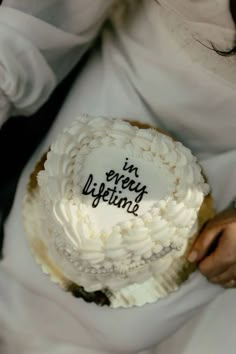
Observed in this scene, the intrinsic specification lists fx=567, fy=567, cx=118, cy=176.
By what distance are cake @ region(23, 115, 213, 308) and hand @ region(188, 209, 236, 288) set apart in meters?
0.02

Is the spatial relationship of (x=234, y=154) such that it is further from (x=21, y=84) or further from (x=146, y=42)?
(x=21, y=84)

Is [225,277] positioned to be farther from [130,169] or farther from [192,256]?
[130,169]

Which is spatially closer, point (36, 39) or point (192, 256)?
point (36, 39)

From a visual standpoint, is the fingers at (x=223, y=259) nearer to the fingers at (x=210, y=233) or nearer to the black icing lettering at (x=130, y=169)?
the fingers at (x=210, y=233)

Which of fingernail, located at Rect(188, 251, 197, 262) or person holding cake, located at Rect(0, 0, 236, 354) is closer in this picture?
person holding cake, located at Rect(0, 0, 236, 354)

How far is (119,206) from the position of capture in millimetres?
877

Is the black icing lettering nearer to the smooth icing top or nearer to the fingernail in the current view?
the smooth icing top

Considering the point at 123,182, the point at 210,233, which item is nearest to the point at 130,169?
the point at 123,182

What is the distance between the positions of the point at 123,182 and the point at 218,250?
A: 20 cm

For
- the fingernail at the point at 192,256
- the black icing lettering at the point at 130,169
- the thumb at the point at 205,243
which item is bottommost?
the fingernail at the point at 192,256

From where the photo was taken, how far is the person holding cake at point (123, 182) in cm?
85

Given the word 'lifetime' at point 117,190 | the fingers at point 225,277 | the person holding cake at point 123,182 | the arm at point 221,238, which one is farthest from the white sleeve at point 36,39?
the fingers at point 225,277

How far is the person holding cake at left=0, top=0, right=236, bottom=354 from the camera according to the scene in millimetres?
850

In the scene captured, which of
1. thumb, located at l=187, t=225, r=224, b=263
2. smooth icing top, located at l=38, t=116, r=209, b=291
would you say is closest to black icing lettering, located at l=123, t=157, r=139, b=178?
smooth icing top, located at l=38, t=116, r=209, b=291
